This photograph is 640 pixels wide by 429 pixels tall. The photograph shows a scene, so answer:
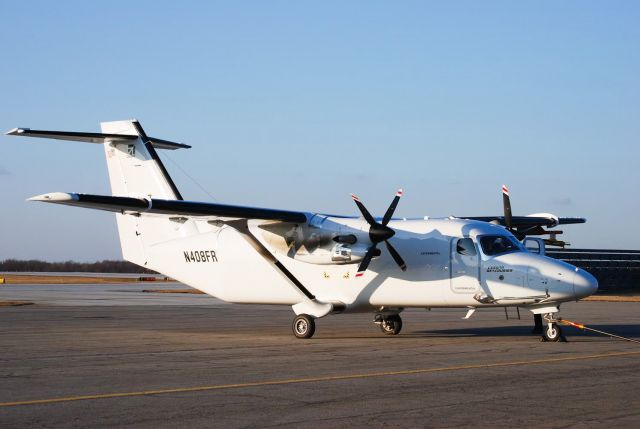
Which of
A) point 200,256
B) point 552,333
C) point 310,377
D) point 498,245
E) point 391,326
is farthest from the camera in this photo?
point 200,256

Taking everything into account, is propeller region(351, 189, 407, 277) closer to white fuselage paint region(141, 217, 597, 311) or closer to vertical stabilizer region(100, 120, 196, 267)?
white fuselage paint region(141, 217, 597, 311)

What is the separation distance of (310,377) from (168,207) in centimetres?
787

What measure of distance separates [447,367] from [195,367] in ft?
15.3

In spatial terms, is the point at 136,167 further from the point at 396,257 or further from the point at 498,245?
the point at 498,245

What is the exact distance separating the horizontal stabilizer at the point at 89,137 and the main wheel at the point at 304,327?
26.9ft

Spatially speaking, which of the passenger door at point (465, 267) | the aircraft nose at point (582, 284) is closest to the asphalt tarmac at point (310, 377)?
the aircraft nose at point (582, 284)

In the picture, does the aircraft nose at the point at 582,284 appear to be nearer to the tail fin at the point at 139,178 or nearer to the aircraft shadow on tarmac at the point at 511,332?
the aircraft shadow on tarmac at the point at 511,332

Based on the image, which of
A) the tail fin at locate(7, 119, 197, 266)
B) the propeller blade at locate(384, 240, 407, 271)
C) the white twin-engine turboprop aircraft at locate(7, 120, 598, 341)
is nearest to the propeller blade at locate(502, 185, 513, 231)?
the white twin-engine turboprop aircraft at locate(7, 120, 598, 341)

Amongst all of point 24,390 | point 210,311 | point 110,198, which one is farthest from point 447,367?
point 210,311

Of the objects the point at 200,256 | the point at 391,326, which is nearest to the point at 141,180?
the point at 200,256

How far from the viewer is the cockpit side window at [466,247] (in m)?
21.8

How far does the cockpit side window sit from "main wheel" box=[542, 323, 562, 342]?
2.63 metres

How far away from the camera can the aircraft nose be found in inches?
804

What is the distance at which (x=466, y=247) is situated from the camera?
22.0 m
